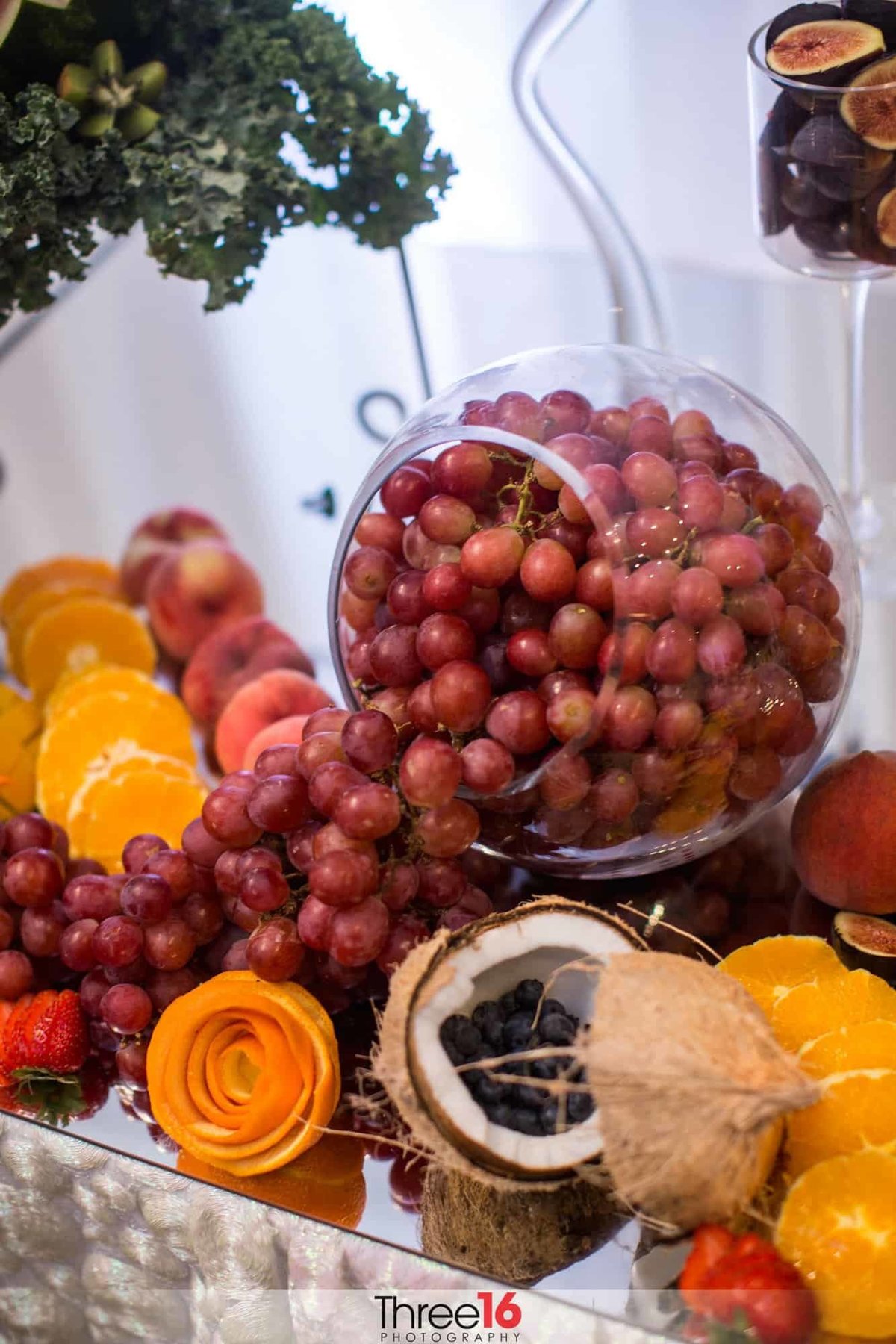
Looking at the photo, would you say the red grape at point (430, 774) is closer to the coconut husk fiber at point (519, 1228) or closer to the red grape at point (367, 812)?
the red grape at point (367, 812)

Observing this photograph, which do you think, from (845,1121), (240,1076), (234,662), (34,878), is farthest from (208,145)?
(845,1121)

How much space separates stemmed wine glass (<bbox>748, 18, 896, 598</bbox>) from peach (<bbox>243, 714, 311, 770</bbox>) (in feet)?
1.43

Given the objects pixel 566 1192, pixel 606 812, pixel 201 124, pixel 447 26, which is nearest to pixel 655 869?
pixel 606 812

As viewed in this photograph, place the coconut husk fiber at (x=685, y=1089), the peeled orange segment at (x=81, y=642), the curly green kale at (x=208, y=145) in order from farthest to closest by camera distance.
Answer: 1. the peeled orange segment at (x=81, y=642)
2. the curly green kale at (x=208, y=145)
3. the coconut husk fiber at (x=685, y=1089)

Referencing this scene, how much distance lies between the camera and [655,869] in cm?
70

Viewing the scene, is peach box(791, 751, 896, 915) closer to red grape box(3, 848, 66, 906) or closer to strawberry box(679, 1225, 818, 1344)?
strawberry box(679, 1225, 818, 1344)

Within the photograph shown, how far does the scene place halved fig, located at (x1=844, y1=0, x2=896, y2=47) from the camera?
70cm

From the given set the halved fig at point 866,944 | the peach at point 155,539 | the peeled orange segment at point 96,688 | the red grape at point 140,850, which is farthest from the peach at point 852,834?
the peach at point 155,539

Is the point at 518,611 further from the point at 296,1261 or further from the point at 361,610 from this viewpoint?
the point at 296,1261

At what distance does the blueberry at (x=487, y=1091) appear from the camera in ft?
1.69

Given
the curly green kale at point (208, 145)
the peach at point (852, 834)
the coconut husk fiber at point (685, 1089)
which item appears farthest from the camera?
the curly green kale at point (208, 145)

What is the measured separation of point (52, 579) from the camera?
1112 millimetres

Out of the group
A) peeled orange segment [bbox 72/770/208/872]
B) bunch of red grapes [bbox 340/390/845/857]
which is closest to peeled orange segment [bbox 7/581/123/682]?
peeled orange segment [bbox 72/770/208/872]

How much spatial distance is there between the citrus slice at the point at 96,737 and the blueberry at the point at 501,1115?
0.44m
